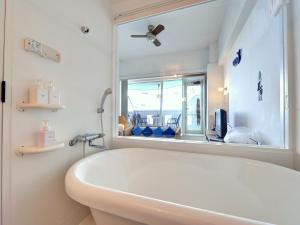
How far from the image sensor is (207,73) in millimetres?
3865

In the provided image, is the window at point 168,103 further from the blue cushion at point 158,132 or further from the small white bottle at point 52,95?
the small white bottle at point 52,95

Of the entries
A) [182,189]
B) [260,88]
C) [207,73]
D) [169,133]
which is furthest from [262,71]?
[169,133]

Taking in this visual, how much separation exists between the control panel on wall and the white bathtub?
2.46 feet

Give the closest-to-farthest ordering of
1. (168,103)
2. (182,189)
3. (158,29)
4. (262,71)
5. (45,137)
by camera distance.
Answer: (45,137)
(182,189)
(262,71)
(158,29)
(168,103)

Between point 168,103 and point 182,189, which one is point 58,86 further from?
point 168,103

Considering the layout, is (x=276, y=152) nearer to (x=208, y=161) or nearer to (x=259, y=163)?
(x=259, y=163)

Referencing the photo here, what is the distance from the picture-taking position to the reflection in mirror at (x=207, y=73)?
150 centimetres

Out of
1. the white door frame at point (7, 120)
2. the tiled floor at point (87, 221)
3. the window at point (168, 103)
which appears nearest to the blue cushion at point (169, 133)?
the window at point (168, 103)

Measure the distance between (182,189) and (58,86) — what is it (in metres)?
1.24

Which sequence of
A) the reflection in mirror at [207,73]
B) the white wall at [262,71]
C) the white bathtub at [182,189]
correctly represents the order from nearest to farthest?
the white bathtub at [182,189]
the white wall at [262,71]
the reflection in mirror at [207,73]

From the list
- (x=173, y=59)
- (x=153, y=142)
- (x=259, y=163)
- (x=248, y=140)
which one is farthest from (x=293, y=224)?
(x=173, y=59)

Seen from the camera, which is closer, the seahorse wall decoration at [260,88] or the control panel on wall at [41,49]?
the control panel on wall at [41,49]

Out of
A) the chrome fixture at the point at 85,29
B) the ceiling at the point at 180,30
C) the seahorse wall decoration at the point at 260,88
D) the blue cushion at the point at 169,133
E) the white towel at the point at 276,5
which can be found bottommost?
the blue cushion at the point at 169,133

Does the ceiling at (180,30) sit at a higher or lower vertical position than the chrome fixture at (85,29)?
higher
